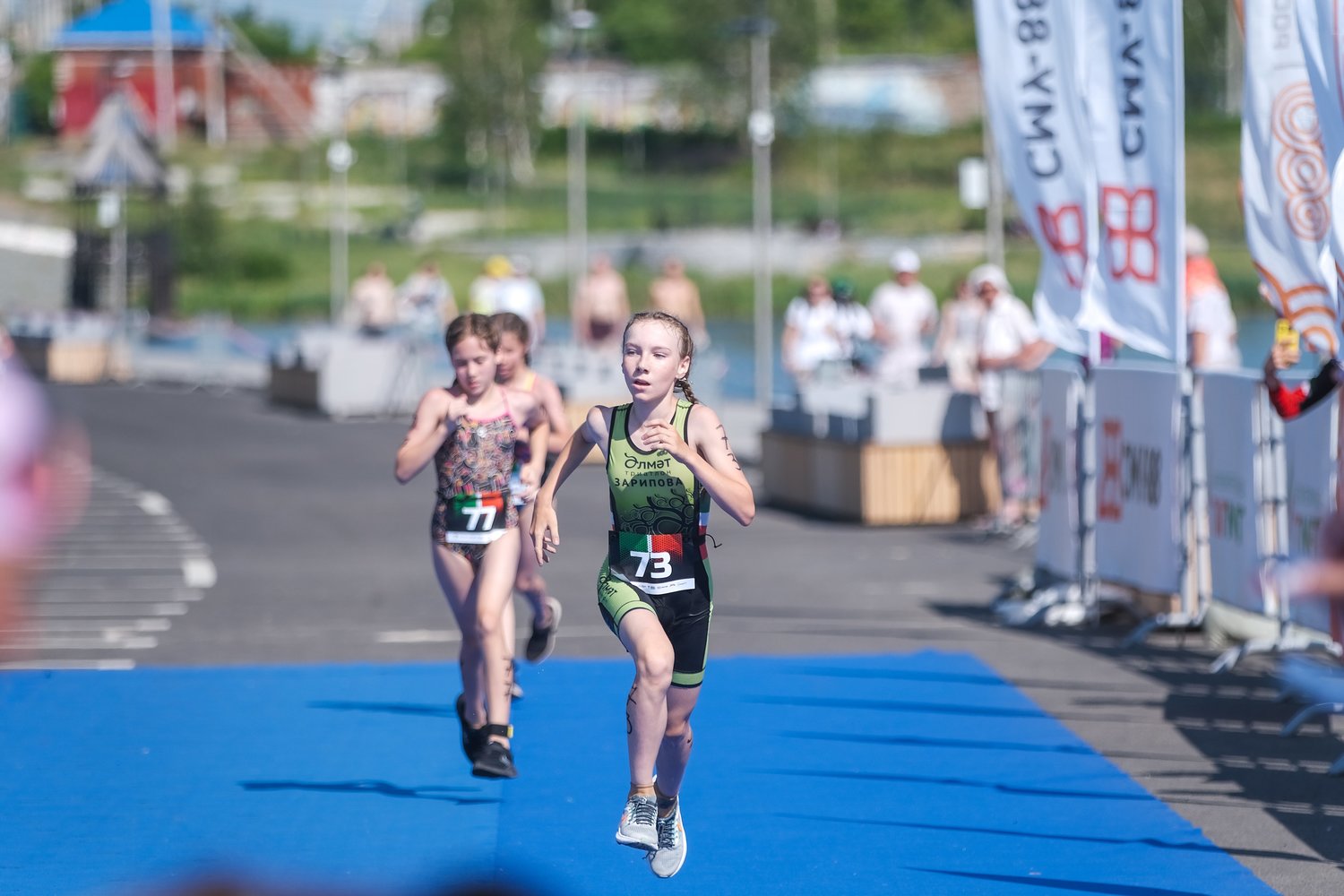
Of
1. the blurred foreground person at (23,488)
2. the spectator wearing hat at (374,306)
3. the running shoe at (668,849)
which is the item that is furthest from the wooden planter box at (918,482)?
the spectator wearing hat at (374,306)

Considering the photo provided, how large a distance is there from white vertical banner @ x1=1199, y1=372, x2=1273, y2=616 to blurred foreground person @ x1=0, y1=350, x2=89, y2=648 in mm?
7512

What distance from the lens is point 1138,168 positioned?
472 inches

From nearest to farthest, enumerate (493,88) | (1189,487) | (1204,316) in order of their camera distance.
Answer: (1189,487), (1204,316), (493,88)

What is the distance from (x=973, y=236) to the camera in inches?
3526

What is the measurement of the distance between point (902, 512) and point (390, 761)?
974 cm

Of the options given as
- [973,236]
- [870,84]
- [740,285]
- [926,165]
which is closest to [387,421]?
[740,285]

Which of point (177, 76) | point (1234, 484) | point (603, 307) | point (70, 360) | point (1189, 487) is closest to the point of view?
point (1234, 484)

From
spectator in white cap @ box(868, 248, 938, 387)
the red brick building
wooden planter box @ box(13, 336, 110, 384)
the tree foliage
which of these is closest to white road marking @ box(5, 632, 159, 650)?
spectator in white cap @ box(868, 248, 938, 387)

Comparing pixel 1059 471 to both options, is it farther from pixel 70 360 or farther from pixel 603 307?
pixel 70 360

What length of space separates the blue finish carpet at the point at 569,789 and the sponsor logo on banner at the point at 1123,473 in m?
1.55

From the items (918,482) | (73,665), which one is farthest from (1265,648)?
(918,482)

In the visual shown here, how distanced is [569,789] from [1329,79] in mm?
4266

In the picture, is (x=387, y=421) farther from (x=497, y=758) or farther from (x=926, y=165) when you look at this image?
(x=926, y=165)

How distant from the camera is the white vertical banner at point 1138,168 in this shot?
11.8 metres
